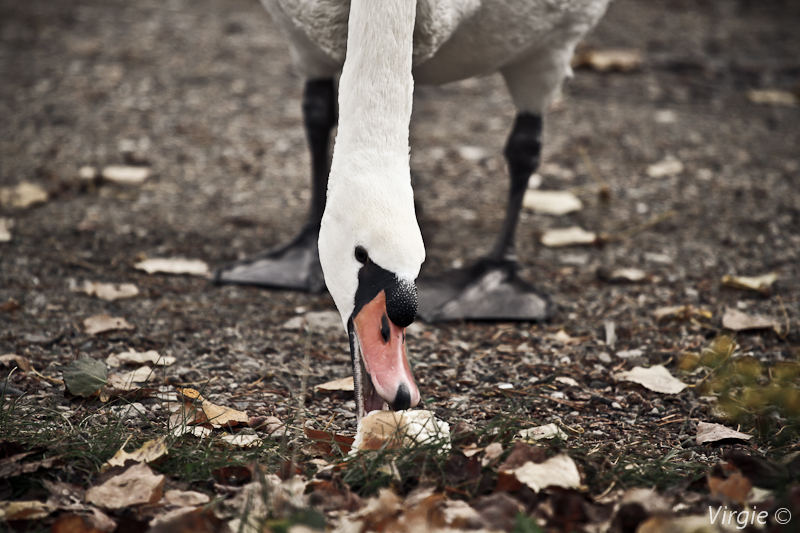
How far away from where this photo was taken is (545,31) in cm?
344

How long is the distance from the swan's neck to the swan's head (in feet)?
0.28

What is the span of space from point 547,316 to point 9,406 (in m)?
2.32

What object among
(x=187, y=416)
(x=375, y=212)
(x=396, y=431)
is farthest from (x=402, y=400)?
(x=187, y=416)

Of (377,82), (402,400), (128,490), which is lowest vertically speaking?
Result: (128,490)

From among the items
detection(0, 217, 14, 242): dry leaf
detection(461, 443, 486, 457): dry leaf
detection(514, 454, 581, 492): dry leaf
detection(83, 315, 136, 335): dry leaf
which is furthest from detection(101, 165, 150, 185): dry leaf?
detection(514, 454, 581, 492): dry leaf

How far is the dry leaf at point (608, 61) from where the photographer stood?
7.16 meters

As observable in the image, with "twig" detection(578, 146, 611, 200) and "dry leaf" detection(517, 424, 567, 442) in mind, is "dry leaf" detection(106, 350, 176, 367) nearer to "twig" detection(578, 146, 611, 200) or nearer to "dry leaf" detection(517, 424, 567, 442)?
"dry leaf" detection(517, 424, 567, 442)

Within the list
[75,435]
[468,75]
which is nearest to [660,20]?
[468,75]

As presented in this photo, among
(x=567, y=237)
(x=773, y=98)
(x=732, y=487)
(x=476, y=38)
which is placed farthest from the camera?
(x=773, y=98)

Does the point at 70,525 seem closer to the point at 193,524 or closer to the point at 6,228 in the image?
the point at 193,524

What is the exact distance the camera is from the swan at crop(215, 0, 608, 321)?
3105mm

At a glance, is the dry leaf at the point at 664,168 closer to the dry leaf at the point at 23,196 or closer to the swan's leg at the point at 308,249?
the swan's leg at the point at 308,249

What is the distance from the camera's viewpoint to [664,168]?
18.0 ft

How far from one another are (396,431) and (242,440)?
0.51 m
